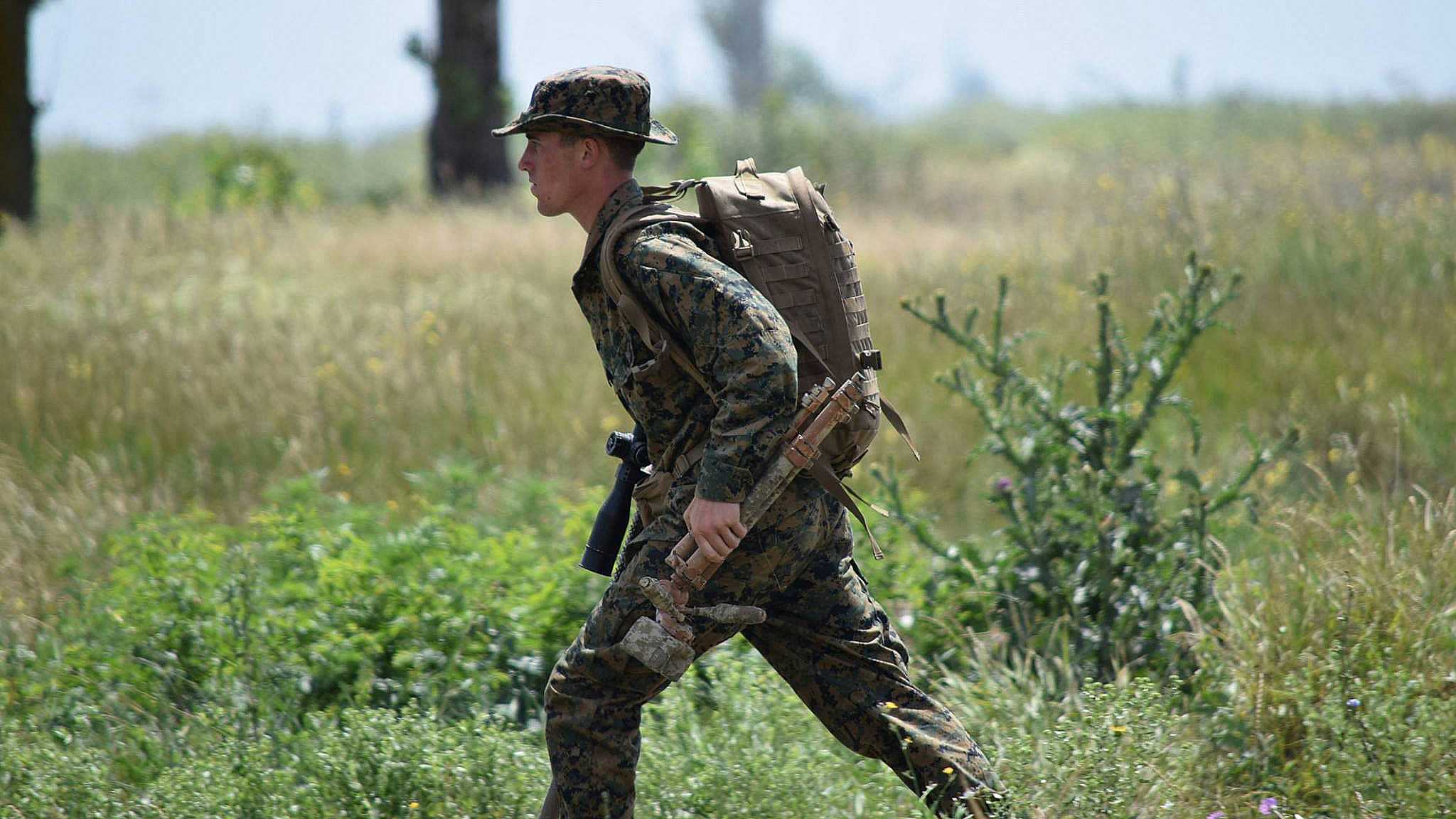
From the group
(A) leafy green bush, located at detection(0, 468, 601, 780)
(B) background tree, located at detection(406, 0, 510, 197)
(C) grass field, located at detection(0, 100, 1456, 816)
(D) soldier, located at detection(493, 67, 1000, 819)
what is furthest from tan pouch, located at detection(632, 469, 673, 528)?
(B) background tree, located at detection(406, 0, 510, 197)

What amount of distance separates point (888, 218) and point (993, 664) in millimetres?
10052

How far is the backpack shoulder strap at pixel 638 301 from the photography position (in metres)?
2.63

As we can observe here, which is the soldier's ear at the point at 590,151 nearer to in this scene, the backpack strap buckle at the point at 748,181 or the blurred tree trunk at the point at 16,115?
the backpack strap buckle at the point at 748,181

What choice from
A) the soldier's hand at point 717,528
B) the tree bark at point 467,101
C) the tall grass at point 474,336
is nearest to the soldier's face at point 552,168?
the soldier's hand at point 717,528

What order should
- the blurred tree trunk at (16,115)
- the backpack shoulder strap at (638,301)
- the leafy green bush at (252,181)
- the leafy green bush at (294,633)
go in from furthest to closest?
the leafy green bush at (252,181) < the blurred tree trunk at (16,115) < the leafy green bush at (294,633) < the backpack shoulder strap at (638,301)

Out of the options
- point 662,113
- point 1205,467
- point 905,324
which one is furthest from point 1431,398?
point 662,113

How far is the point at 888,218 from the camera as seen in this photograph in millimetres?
13508

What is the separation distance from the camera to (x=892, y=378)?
22.6 feet

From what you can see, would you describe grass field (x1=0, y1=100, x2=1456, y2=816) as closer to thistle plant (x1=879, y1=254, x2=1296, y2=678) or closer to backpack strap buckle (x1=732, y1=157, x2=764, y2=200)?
thistle plant (x1=879, y1=254, x2=1296, y2=678)

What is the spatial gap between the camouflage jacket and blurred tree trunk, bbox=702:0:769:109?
48.7 m

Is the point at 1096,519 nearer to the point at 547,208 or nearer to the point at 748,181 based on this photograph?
the point at 748,181

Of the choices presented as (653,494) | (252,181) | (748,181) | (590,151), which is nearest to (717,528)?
(653,494)

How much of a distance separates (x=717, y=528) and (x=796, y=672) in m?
0.58

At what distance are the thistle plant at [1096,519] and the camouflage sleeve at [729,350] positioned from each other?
4.72ft
